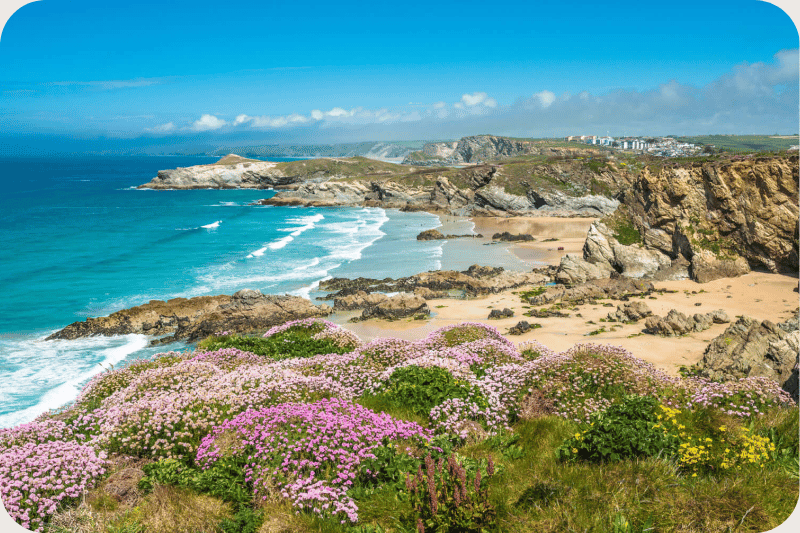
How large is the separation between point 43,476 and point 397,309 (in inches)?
818

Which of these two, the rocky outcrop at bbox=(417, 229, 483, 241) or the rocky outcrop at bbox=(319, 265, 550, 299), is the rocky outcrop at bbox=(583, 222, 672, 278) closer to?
the rocky outcrop at bbox=(319, 265, 550, 299)

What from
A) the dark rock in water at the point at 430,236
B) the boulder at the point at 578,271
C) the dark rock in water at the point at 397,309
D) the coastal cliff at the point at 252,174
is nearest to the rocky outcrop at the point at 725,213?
the boulder at the point at 578,271

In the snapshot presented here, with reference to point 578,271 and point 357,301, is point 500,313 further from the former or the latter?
point 578,271

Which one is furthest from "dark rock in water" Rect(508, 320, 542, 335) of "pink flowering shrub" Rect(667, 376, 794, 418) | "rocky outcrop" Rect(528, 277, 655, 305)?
"pink flowering shrub" Rect(667, 376, 794, 418)

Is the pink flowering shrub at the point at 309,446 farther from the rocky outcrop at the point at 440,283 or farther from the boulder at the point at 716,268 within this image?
the boulder at the point at 716,268

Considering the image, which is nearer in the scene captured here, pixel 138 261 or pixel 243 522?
pixel 243 522

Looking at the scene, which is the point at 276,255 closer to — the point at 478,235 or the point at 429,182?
the point at 478,235

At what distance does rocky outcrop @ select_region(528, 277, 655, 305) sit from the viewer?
2580 centimetres

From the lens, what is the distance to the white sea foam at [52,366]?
16.5 m

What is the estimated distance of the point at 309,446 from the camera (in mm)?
6273

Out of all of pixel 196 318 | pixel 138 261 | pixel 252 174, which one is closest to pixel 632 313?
pixel 196 318

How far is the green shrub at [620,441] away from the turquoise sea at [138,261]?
14834mm

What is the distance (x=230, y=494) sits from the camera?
18.6ft

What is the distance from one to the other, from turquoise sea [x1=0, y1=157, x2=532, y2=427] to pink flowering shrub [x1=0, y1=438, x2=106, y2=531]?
33.6 feet
